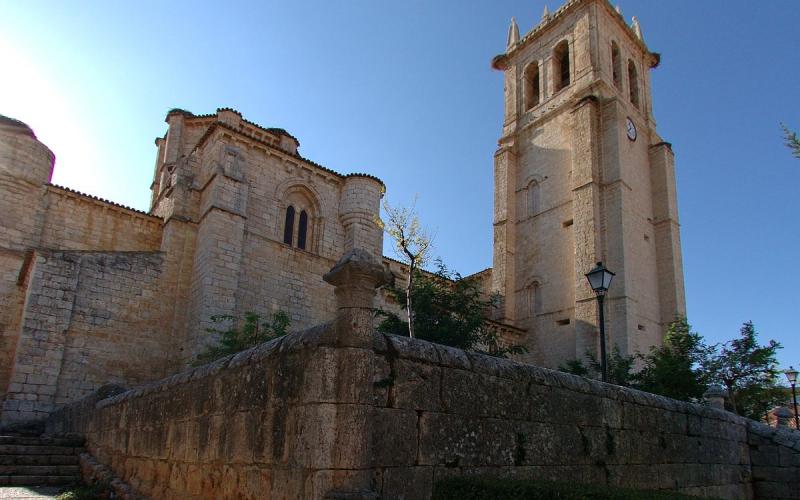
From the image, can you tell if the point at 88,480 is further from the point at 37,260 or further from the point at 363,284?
the point at 37,260

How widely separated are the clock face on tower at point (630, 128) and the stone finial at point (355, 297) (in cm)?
2559

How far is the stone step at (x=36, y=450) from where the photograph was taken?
32.8ft

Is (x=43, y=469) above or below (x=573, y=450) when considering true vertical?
below

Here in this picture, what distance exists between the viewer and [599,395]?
6215mm

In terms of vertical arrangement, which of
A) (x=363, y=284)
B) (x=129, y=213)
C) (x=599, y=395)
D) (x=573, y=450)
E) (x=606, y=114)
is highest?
(x=606, y=114)

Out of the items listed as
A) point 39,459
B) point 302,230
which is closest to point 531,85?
point 302,230

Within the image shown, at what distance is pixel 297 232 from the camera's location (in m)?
21.1

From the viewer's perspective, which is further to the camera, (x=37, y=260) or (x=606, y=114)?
(x=606, y=114)

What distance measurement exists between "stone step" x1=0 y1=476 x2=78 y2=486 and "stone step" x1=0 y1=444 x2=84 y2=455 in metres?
0.78

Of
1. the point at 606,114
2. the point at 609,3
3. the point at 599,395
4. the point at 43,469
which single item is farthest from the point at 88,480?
the point at 609,3

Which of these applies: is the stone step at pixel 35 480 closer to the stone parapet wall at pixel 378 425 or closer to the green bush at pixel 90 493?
the green bush at pixel 90 493

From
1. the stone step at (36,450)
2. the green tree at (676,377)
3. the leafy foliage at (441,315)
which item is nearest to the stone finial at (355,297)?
the stone step at (36,450)

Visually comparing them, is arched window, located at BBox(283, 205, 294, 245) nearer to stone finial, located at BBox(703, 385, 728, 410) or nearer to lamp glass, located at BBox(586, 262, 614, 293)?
lamp glass, located at BBox(586, 262, 614, 293)

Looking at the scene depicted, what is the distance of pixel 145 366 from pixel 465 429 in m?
14.7
